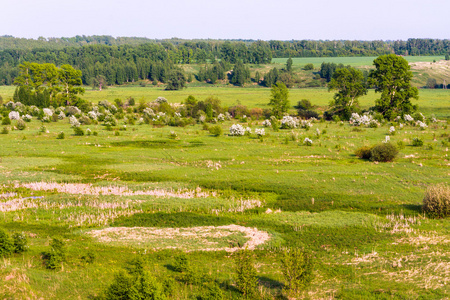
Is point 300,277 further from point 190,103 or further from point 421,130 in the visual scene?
point 190,103

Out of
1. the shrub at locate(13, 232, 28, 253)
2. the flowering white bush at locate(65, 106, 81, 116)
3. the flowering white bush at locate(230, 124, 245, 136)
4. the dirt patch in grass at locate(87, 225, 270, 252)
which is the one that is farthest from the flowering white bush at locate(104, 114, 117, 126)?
the shrub at locate(13, 232, 28, 253)

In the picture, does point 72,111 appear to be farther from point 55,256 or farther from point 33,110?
point 55,256

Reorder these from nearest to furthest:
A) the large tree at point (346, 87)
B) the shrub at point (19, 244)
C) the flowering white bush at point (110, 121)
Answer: the shrub at point (19, 244), the flowering white bush at point (110, 121), the large tree at point (346, 87)

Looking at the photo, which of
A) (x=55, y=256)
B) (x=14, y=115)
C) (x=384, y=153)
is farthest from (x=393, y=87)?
(x=55, y=256)

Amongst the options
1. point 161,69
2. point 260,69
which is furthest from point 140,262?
point 260,69

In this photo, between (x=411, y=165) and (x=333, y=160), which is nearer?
(x=411, y=165)

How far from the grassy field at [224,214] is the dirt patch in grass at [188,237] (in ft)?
0.36

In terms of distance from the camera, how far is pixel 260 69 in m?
192

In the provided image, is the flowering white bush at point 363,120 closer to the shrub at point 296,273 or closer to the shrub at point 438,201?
the shrub at point 438,201

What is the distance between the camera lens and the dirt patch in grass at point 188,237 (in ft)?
63.3

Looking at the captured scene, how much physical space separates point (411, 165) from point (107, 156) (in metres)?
29.6

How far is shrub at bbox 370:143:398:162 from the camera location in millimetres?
37706

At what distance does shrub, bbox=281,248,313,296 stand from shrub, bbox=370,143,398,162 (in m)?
26.3

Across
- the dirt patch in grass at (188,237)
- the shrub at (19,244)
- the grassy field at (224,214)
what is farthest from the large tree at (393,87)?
the shrub at (19,244)
